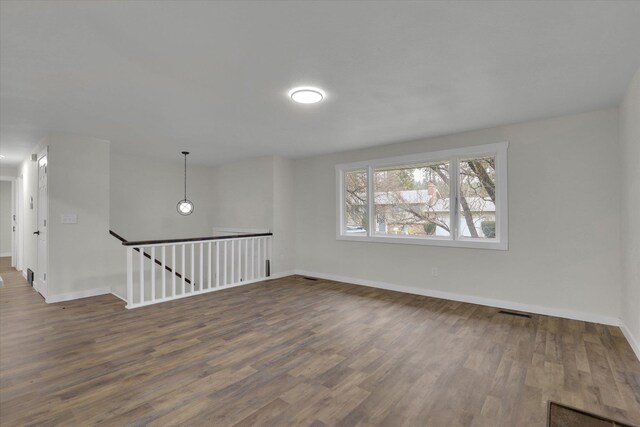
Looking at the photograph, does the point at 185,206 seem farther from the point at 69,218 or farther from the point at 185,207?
the point at 69,218

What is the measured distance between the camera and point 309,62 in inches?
93.0

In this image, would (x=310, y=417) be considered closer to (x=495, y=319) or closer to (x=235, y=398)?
(x=235, y=398)

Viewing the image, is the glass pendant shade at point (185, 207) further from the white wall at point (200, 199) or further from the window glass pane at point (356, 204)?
the window glass pane at point (356, 204)

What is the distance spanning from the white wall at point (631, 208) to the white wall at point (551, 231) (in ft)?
0.69

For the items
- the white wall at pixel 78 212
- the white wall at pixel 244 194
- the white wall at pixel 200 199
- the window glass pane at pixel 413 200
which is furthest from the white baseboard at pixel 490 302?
the white wall at pixel 78 212

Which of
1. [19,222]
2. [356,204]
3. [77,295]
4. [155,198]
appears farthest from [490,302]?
[19,222]

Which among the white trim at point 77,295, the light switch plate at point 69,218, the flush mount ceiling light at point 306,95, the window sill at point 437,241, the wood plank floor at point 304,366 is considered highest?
the flush mount ceiling light at point 306,95

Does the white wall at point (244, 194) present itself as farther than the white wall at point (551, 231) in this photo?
Yes

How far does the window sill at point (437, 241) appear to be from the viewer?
160 inches

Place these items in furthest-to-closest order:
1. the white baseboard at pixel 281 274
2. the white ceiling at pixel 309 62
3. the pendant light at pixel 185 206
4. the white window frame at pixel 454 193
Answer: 1. the pendant light at pixel 185 206
2. the white baseboard at pixel 281 274
3. the white window frame at pixel 454 193
4. the white ceiling at pixel 309 62

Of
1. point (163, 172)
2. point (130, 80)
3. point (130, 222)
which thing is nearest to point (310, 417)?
point (130, 80)

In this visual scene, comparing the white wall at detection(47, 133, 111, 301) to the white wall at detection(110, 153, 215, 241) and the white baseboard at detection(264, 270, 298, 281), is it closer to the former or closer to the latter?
the white wall at detection(110, 153, 215, 241)

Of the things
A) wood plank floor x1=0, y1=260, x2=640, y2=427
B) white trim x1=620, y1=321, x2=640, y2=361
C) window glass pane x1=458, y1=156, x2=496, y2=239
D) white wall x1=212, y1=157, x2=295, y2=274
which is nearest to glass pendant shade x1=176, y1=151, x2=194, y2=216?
white wall x1=212, y1=157, x2=295, y2=274

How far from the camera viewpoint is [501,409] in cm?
193
